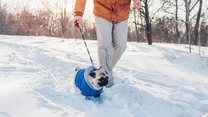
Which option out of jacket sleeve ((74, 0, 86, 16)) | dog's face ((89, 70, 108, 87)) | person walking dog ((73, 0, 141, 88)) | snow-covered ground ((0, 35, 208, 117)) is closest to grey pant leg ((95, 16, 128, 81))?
person walking dog ((73, 0, 141, 88))

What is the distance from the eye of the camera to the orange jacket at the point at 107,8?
3.02m

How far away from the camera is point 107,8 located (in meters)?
3.04

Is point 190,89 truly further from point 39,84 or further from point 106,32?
point 39,84

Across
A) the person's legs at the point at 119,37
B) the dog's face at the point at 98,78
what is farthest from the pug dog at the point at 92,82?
the person's legs at the point at 119,37

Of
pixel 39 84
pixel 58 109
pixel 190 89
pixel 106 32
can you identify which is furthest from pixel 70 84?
pixel 190 89

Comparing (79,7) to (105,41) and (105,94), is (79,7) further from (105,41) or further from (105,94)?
(105,94)

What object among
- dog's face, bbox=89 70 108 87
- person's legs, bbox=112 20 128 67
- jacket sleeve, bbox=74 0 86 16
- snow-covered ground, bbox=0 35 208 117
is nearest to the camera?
snow-covered ground, bbox=0 35 208 117

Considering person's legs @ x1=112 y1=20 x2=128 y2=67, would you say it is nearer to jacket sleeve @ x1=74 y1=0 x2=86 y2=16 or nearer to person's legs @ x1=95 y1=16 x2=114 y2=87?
person's legs @ x1=95 y1=16 x2=114 y2=87

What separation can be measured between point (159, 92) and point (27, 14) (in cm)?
2722

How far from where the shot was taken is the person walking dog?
3.04 m

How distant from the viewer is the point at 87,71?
2.75 meters

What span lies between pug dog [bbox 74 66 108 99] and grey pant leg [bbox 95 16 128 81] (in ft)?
1.31

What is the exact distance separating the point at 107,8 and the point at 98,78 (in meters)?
0.87

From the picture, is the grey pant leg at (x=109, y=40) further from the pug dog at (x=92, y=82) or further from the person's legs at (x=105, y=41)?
the pug dog at (x=92, y=82)
